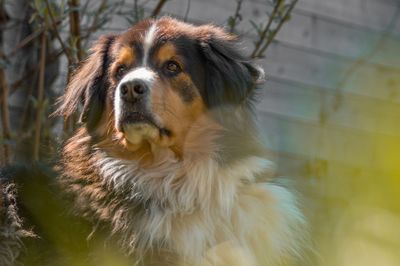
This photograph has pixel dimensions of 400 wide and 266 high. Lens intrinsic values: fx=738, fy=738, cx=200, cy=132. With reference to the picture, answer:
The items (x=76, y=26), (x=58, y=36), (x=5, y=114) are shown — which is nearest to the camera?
(x=58, y=36)

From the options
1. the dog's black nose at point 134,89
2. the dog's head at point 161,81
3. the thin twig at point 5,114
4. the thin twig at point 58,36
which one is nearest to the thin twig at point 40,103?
the thin twig at point 5,114

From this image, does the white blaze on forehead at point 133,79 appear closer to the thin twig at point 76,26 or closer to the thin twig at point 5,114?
the thin twig at point 76,26

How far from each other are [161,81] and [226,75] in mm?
335

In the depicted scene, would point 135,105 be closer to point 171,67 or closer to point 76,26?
point 171,67

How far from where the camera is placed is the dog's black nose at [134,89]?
9.31 ft

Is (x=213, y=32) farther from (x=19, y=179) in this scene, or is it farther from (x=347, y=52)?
(x=347, y=52)

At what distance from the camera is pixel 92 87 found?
3277mm

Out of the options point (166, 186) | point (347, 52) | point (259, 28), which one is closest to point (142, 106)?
point (166, 186)

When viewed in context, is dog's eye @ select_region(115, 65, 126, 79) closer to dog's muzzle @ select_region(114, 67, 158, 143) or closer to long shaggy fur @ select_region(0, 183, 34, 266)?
dog's muzzle @ select_region(114, 67, 158, 143)

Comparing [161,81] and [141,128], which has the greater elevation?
[161,81]

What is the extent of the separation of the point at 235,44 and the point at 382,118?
2698 millimetres

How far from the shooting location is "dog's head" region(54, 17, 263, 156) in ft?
9.54

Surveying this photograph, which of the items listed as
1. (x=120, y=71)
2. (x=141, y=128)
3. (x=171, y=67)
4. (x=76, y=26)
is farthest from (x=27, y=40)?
(x=141, y=128)

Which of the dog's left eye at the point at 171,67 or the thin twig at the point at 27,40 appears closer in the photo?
the dog's left eye at the point at 171,67
